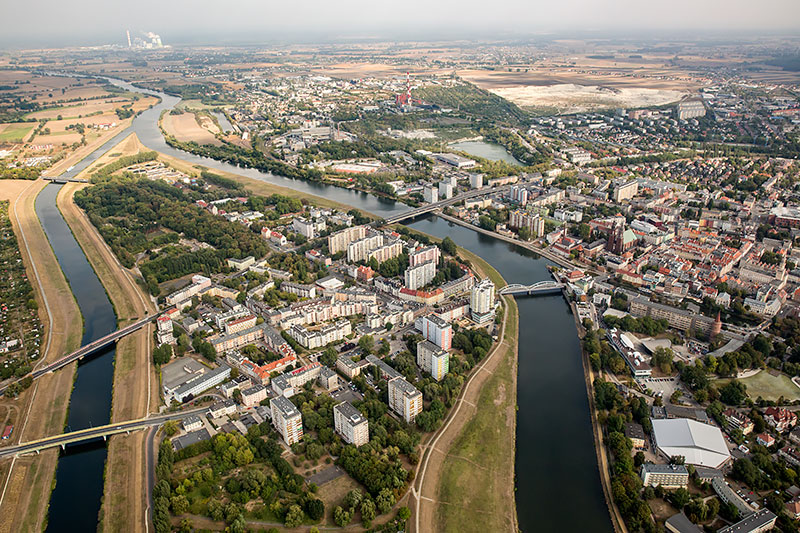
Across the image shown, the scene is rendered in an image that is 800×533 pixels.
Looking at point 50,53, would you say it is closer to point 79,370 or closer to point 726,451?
point 79,370

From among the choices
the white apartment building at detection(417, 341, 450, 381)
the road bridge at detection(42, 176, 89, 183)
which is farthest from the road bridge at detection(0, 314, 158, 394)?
the road bridge at detection(42, 176, 89, 183)

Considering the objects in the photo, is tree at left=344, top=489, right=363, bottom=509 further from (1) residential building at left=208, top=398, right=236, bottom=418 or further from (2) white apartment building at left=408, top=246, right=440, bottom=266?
(2) white apartment building at left=408, top=246, right=440, bottom=266

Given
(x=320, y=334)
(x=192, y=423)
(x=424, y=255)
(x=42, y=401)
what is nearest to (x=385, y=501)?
(x=192, y=423)

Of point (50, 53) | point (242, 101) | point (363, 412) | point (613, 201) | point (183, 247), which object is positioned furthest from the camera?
point (50, 53)

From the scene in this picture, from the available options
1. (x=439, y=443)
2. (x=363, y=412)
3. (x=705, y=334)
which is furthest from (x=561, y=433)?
(x=705, y=334)

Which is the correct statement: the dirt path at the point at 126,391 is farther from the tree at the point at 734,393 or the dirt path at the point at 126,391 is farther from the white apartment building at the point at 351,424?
the tree at the point at 734,393

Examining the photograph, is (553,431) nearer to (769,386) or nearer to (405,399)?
(405,399)
